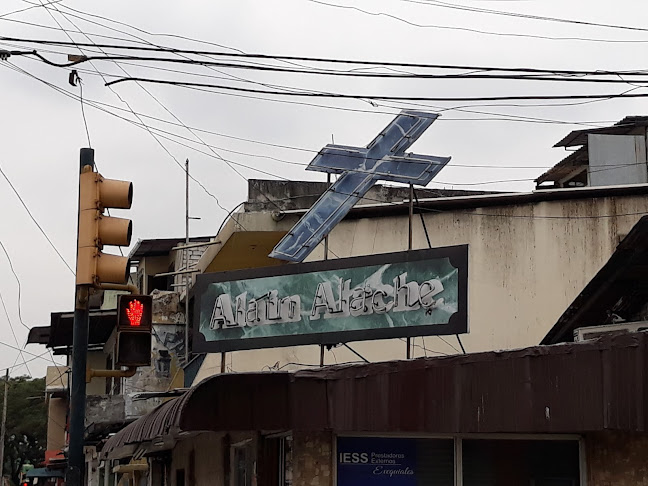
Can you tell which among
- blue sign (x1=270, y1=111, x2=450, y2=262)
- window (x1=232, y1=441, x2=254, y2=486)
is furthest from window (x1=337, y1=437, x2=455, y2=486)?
blue sign (x1=270, y1=111, x2=450, y2=262)

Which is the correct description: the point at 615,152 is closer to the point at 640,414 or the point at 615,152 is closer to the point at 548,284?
the point at 548,284

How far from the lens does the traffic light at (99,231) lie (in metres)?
9.89

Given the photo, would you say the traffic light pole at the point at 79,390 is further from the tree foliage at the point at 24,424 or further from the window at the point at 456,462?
the tree foliage at the point at 24,424

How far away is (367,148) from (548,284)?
24.3ft

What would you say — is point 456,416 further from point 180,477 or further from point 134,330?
point 180,477

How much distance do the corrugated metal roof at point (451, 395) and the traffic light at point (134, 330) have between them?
2.09ft

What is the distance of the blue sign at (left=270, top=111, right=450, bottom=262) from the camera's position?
16.8 m

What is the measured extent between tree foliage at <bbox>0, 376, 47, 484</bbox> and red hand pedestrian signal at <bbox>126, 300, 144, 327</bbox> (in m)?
64.8

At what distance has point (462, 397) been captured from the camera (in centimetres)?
940

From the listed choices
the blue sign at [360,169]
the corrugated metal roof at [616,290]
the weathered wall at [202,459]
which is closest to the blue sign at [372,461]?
the corrugated metal roof at [616,290]

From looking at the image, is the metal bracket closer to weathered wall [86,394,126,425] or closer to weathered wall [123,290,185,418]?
weathered wall [86,394,126,425]

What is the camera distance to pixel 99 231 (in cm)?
989

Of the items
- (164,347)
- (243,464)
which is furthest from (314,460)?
(164,347)

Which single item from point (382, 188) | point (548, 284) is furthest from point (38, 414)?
point (548, 284)
